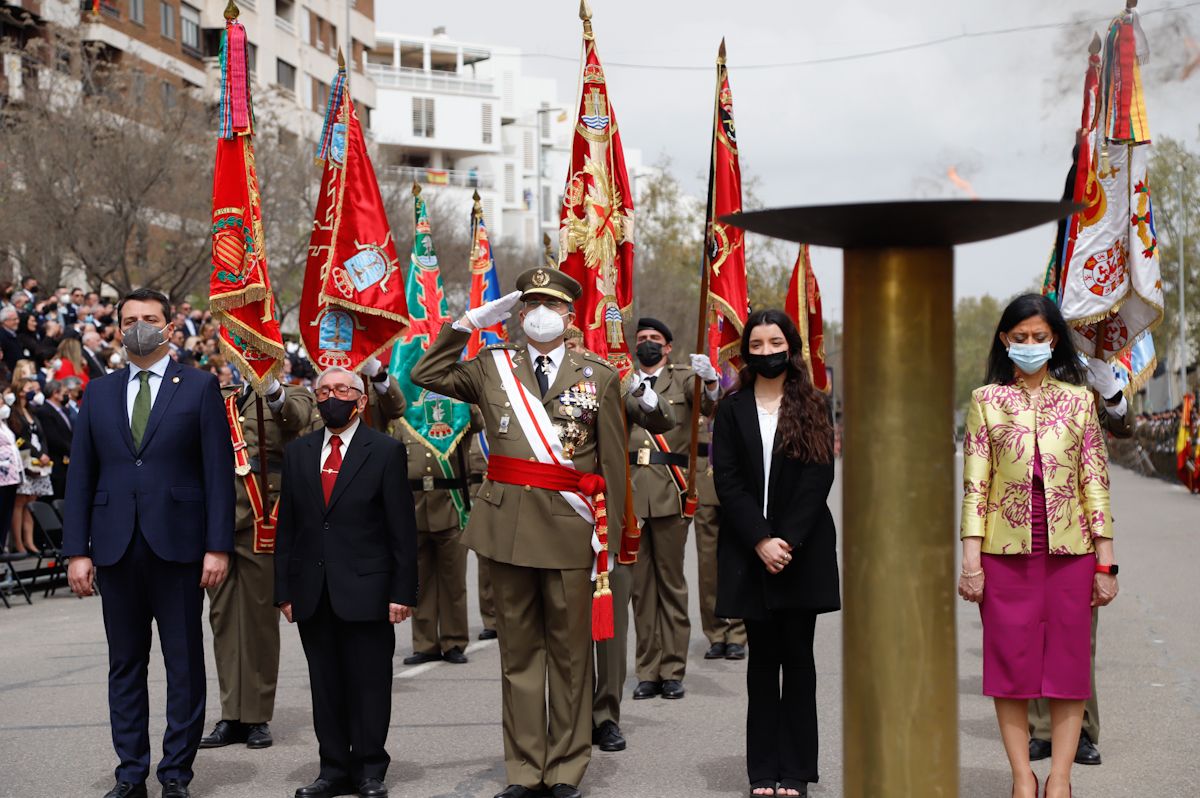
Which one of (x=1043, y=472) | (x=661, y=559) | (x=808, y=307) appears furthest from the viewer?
(x=808, y=307)

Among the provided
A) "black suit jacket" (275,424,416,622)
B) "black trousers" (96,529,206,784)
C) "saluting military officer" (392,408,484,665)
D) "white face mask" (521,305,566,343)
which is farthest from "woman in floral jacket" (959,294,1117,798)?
"saluting military officer" (392,408,484,665)

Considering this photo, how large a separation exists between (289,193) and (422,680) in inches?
990

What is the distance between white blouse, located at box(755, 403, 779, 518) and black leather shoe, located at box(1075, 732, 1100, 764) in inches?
71.2

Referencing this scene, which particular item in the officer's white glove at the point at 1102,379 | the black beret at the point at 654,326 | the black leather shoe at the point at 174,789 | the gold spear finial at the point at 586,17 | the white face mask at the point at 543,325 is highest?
the gold spear finial at the point at 586,17

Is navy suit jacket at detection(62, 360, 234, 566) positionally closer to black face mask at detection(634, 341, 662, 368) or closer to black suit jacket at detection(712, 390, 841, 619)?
black suit jacket at detection(712, 390, 841, 619)


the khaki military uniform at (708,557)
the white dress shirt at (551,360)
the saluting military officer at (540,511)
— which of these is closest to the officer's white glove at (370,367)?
the saluting military officer at (540,511)

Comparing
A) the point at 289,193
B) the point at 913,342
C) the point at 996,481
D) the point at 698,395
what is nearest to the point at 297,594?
the point at 698,395

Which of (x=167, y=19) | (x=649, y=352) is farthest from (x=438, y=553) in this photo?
(x=167, y=19)

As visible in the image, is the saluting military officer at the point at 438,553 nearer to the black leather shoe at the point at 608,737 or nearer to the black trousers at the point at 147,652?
the black leather shoe at the point at 608,737

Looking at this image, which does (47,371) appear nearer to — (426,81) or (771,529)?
(771,529)

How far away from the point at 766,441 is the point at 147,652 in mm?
2786

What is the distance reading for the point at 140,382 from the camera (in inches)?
275

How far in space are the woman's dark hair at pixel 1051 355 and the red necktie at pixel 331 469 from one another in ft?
9.13

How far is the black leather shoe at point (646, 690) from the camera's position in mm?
9266
